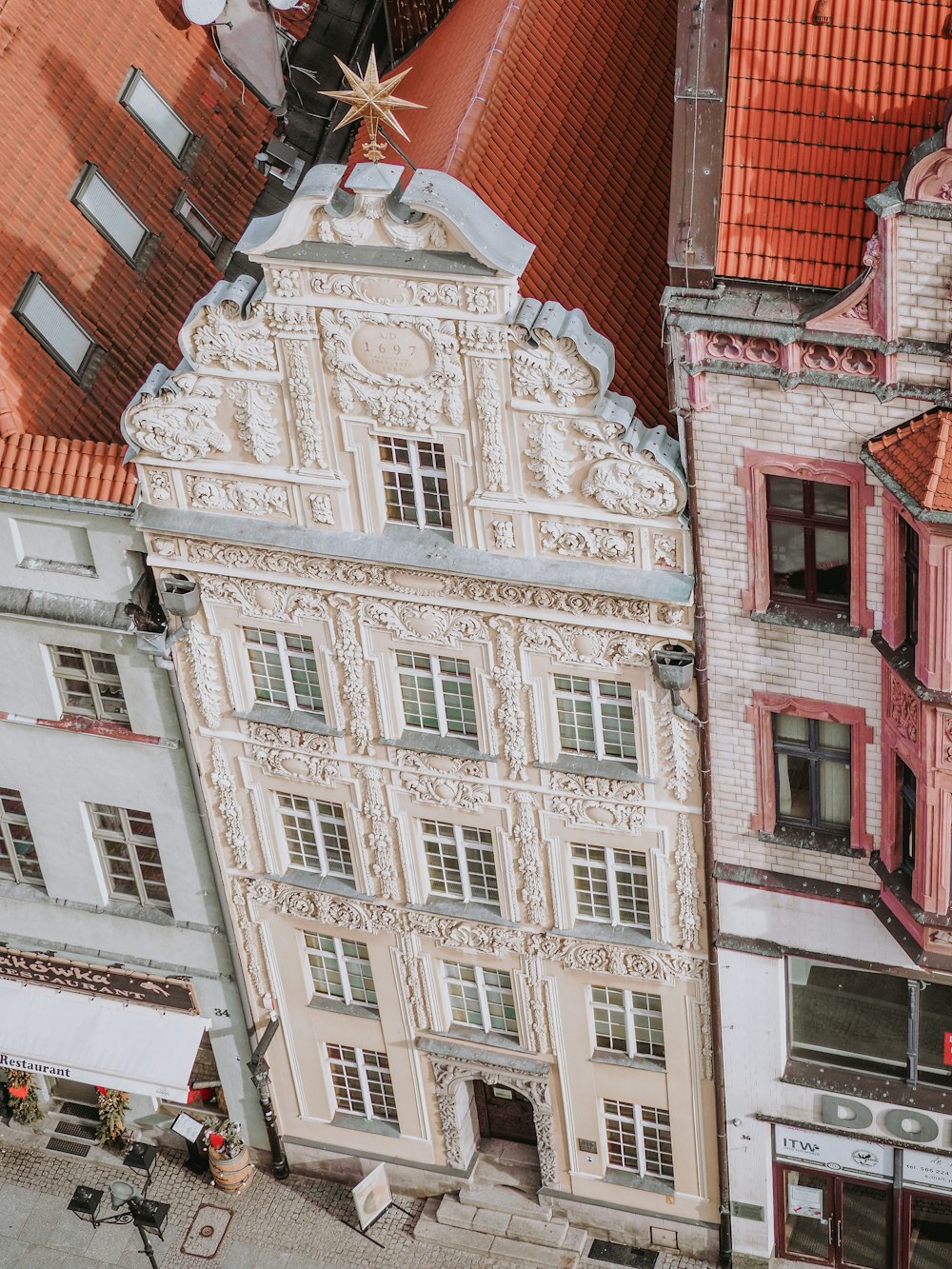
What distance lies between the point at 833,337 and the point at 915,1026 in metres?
15.3

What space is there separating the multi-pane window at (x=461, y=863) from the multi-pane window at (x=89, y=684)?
22.6ft

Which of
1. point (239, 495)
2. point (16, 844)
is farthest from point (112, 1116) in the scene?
point (239, 495)

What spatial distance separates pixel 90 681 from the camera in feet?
152

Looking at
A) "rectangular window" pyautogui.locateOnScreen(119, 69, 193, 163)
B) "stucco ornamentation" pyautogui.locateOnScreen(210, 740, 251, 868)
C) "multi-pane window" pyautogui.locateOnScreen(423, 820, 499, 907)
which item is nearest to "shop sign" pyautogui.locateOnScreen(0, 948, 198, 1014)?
"stucco ornamentation" pyautogui.locateOnScreen(210, 740, 251, 868)

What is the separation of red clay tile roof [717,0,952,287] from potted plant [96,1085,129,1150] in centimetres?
2658

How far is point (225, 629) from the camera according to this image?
43969mm

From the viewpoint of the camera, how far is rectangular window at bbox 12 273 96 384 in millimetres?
44188

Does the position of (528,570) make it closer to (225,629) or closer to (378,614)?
(378,614)

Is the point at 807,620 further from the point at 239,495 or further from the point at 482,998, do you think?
the point at 482,998

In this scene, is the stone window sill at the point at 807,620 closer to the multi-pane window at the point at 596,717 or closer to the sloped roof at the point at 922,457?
the multi-pane window at the point at 596,717

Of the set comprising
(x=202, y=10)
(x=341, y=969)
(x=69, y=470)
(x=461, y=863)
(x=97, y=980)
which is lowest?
(x=97, y=980)

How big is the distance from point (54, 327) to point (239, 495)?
235 inches

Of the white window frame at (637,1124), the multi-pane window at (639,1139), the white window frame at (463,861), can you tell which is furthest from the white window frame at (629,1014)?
the white window frame at (463,861)

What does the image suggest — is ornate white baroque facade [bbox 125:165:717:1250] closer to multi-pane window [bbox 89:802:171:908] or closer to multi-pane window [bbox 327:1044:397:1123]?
multi-pane window [bbox 327:1044:397:1123]
